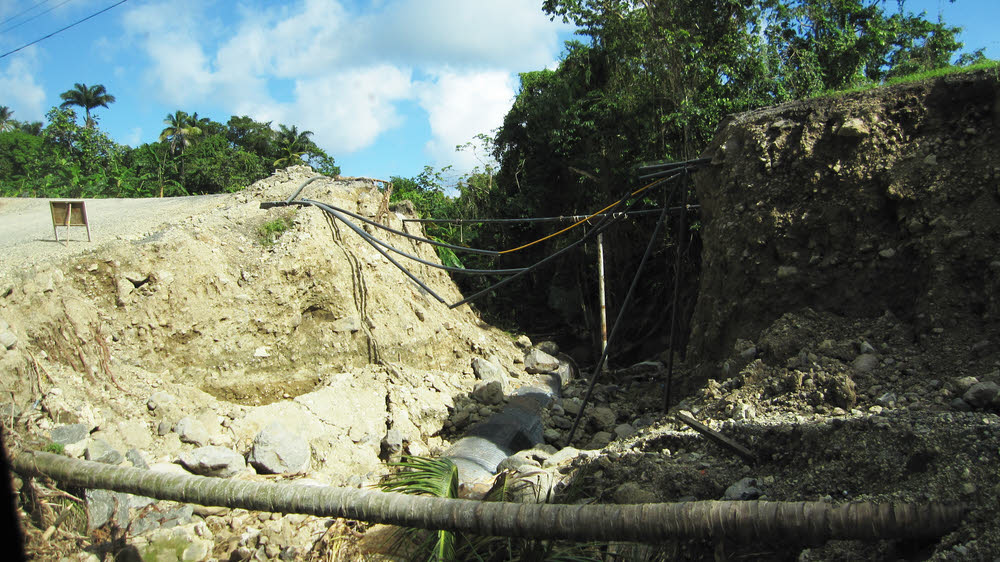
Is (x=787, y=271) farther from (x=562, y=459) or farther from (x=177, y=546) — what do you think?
(x=177, y=546)

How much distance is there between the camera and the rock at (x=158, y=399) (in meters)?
5.61

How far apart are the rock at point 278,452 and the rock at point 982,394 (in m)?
5.27

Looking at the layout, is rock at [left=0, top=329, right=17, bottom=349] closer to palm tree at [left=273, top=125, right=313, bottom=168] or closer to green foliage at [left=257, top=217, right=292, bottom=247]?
green foliage at [left=257, top=217, right=292, bottom=247]

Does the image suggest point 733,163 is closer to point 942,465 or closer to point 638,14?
point 942,465

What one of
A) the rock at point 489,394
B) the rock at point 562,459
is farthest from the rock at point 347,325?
the rock at point 562,459

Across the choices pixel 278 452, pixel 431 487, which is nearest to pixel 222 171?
pixel 278 452

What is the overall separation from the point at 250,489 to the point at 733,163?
514 centimetres

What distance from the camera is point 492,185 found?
1634cm

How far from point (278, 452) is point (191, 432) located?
0.79m

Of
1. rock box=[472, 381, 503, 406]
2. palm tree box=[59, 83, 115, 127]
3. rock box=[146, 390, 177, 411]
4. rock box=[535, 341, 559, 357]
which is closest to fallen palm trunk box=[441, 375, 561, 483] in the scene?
rock box=[472, 381, 503, 406]

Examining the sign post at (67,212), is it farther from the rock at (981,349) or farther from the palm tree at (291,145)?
the palm tree at (291,145)

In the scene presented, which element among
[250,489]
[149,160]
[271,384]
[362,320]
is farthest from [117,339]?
[149,160]

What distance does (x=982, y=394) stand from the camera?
11.0 feet

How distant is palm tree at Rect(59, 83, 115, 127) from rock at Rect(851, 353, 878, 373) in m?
42.5
